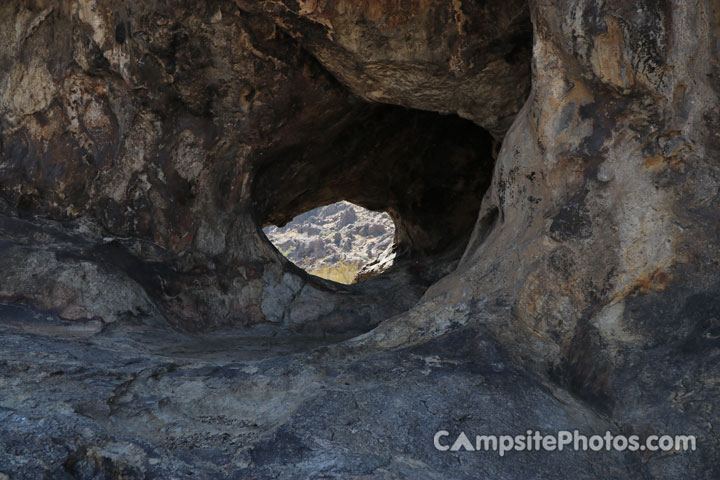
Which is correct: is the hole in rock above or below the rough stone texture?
below

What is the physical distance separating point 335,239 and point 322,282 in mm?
11268

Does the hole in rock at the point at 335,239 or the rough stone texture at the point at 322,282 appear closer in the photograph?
the rough stone texture at the point at 322,282

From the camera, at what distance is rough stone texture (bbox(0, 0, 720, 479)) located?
168cm

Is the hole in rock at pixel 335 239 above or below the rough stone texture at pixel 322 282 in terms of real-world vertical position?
below

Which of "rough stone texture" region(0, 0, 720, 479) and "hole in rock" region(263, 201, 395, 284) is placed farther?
"hole in rock" region(263, 201, 395, 284)

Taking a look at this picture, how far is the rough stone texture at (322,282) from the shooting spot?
1.68 metres

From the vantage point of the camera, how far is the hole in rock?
13.1 metres

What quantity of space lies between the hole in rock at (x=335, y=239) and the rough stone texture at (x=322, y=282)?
24.3 ft

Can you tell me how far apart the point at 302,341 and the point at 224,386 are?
4.75 feet

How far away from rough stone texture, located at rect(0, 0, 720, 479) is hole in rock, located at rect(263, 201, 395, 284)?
7409 mm

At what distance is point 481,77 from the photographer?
129 inches

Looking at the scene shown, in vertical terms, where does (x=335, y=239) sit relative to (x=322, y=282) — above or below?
below

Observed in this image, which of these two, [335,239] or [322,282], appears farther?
[335,239]

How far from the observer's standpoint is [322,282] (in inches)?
171
